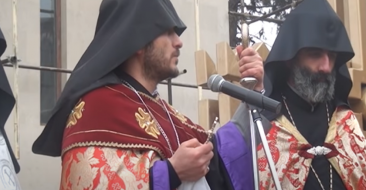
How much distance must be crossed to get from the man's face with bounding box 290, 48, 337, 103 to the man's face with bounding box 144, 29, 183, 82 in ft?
3.32

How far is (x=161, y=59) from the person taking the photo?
3492 millimetres

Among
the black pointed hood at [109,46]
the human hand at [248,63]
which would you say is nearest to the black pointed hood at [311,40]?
the human hand at [248,63]

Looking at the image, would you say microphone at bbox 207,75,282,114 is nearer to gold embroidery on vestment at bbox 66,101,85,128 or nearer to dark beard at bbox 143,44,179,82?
dark beard at bbox 143,44,179,82

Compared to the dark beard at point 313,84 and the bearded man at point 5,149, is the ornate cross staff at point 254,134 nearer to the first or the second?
the dark beard at point 313,84

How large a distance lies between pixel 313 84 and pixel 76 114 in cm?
145

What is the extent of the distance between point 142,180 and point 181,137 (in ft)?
1.28

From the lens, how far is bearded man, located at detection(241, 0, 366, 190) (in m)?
4.14

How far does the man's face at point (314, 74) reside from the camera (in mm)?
4281

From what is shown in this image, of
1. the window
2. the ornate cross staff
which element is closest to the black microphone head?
the ornate cross staff

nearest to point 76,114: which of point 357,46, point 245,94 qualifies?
point 245,94

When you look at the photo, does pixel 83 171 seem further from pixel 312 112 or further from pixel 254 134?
pixel 312 112

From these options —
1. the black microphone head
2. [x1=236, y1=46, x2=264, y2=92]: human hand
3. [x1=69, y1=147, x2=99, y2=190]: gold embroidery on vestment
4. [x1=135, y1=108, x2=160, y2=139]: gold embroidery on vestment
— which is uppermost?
[x1=236, y1=46, x2=264, y2=92]: human hand

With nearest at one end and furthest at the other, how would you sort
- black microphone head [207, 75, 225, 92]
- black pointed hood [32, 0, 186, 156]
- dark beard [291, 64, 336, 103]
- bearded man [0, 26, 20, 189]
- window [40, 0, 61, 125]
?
1. bearded man [0, 26, 20, 189]
2. black microphone head [207, 75, 225, 92]
3. black pointed hood [32, 0, 186, 156]
4. dark beard [291, 64, 336, 103]
5. window [40, 0, 61, 125]

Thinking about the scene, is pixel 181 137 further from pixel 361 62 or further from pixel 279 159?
pixel 361 62
